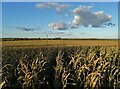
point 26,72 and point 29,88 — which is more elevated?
point 26,72

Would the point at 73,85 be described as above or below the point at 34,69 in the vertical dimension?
below

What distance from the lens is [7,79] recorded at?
509cm

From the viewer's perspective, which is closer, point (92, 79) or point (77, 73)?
point (92, 79)

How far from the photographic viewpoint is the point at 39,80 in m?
4.98

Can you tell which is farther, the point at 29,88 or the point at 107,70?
the point at 107,70

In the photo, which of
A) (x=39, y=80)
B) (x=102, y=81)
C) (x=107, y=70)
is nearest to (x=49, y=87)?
(x=39, y=80)

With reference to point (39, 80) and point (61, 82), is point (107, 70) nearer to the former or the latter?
point (61, 82)

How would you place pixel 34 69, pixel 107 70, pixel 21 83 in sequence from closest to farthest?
pixel 21 83
pixel 34 69
pixel 107 70

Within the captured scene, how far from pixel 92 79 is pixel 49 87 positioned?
0.88 m

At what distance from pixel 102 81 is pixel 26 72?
155 centimetres

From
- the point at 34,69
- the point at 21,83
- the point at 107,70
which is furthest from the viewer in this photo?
the point at 107,70

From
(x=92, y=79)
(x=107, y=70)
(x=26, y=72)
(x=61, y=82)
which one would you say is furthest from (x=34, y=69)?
(x=107, y=70)

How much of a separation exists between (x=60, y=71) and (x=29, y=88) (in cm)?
75

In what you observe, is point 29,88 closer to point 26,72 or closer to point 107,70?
point 26,72
